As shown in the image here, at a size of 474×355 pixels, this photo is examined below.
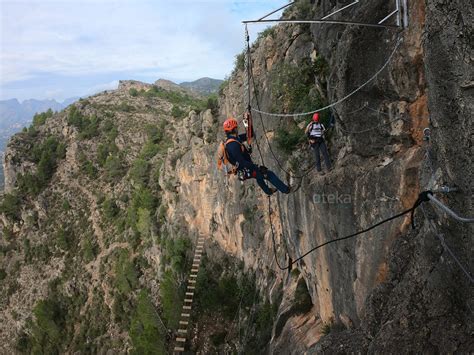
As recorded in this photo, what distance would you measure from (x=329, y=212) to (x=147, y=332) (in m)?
23.4

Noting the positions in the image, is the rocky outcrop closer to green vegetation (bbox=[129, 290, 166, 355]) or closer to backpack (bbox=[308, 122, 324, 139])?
backpack (bbox=[308, 122, 324, 139])

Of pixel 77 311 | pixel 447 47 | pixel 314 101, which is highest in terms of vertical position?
pixel 314 101

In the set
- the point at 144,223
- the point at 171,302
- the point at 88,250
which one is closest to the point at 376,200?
the point at 171,302

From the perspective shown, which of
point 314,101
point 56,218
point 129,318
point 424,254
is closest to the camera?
point 424,254

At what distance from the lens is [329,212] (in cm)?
1008

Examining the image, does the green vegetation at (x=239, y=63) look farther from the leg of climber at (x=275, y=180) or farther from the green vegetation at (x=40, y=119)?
the green vegetation at (x=40, y=119)

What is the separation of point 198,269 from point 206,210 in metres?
4.62

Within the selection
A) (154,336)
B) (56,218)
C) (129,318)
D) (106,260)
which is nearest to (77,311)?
(106,260)

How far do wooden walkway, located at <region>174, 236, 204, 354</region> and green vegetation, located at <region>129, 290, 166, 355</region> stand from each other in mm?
1385

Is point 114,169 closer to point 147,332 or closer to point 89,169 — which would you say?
point 89,169

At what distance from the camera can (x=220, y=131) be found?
27.1 m

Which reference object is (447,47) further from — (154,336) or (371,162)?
(154,336)

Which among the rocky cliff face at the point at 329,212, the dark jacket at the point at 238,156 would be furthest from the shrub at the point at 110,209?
the dark jacket at the point at 238,156

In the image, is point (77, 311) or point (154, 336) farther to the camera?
point (77, 311)
